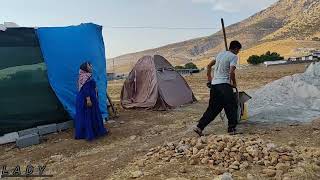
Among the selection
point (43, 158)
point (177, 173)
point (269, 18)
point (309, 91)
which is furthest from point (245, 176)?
point (269, 18)

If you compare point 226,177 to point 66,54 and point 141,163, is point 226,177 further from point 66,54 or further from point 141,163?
point 66,54

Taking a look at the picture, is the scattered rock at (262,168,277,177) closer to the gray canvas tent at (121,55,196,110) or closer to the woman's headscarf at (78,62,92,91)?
the woman's headscarf at (78,62,92,91)

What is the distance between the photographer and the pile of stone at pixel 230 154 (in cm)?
540

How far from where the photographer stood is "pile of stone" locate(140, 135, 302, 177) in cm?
540

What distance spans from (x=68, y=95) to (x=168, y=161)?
4229mm

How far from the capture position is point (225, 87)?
7.13m

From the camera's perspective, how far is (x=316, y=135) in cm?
702

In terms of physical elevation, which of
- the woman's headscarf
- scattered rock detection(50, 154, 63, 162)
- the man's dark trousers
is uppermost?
the woman's headscarf

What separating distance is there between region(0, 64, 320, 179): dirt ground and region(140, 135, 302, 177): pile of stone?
0.15 m

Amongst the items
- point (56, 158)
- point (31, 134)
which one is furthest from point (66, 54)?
point (56, 158)

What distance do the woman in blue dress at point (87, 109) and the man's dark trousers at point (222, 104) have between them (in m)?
2.24

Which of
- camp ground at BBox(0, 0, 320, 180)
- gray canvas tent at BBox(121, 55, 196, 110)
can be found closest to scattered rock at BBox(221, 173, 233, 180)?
camp ground at BBox(0, 0, 320, 180)

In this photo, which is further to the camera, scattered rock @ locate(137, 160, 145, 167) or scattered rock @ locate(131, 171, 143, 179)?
scattered rock @ locate(137, 160, 145, 167)

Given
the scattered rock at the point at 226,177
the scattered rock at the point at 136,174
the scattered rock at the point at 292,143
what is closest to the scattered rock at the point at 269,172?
the scattered rock at the point at 226,177
